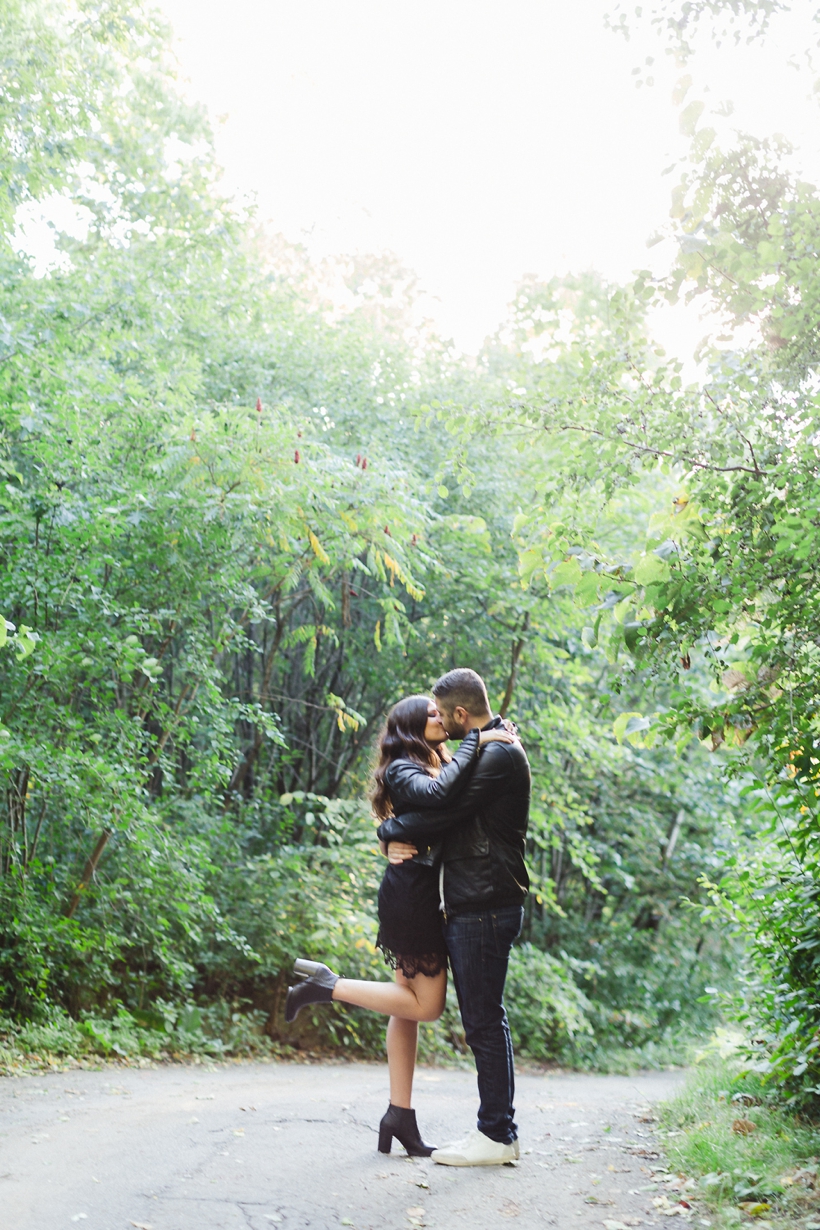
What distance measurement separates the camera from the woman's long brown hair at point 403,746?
4465mm

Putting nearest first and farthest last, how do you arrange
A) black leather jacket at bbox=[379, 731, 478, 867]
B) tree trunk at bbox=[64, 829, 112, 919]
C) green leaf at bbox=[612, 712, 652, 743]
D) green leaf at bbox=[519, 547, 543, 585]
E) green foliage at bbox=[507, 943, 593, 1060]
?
black leather jacket at bbox=[379, 731, 478, 867] < green leaf at bbox=[612, 712, 652, 743] < green leaf at bbox=[519, 547, 543, 585] < tree trunk at bbox=[64, 829, 112, 919] < green foliage at bbox=[507, 943, 593, 1060]

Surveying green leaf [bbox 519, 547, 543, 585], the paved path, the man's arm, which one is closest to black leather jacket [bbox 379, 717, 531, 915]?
the man's arm

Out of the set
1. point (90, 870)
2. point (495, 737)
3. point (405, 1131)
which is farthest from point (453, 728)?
point (90, 870)

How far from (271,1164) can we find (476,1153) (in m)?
0.83

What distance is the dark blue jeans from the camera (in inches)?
163

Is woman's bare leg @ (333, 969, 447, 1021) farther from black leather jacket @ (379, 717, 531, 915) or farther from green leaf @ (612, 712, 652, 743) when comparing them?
green leaf @ (612, 712, 652, 743)

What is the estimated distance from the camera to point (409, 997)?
429 centimetres

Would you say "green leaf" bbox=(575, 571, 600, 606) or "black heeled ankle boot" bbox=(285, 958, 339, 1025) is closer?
"green leaf" bbox=(575, 571, 600, 606)

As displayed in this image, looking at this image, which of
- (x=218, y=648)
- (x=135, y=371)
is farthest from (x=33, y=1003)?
(x=135, y=371)

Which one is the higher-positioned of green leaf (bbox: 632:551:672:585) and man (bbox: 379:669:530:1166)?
green leaf (bbox: 632:551:672:585)

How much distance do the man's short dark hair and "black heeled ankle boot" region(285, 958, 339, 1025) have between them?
1256mm

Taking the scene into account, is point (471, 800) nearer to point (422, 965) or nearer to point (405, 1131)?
point (422, 965)

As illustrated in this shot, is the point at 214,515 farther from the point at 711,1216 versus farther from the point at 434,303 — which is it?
the point at 434,303

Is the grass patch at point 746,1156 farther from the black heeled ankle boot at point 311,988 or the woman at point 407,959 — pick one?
the black heeled ankle boot at point 311,988
